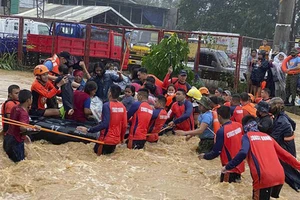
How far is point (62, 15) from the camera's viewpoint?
38.8 metres

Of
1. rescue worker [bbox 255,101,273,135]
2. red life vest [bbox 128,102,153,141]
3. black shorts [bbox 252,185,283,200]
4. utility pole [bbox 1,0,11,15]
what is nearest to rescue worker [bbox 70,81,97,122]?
red life vest [bbox 128,102,153,141]

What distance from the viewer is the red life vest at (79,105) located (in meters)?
9.02

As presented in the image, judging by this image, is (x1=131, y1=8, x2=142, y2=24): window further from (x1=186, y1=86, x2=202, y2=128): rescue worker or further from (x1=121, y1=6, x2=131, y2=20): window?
(x1=186, y1=86, x2=202, y2=128): rescue worker

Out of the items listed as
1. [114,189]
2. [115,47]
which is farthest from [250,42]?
[114,189]

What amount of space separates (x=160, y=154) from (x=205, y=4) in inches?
1461

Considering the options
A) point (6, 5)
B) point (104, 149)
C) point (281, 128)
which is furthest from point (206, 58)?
point (6, 5)

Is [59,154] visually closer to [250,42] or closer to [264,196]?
[264,196]

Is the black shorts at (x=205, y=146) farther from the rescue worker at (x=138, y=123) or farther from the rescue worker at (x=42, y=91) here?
the rescue worker at (x=42, y=91)

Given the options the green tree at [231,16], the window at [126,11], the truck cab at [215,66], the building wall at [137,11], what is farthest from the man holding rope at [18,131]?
the window at [126,11]

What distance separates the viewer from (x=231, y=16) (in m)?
41.8

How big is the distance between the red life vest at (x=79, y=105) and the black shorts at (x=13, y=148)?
2.12 meters

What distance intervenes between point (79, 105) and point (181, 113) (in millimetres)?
2106

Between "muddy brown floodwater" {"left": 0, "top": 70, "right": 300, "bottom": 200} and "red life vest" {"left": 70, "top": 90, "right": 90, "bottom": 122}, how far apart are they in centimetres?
78

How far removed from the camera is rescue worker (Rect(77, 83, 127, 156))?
25.5 feet
